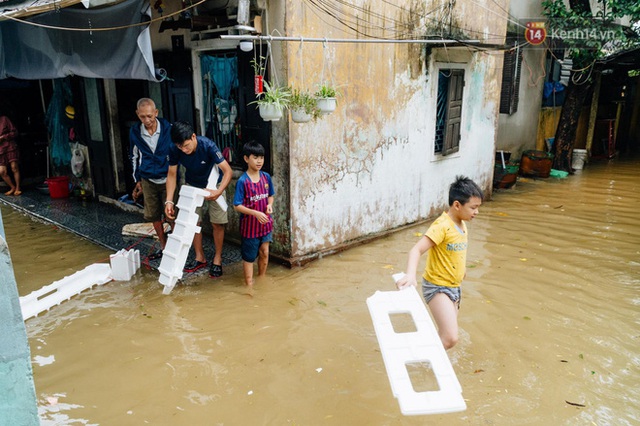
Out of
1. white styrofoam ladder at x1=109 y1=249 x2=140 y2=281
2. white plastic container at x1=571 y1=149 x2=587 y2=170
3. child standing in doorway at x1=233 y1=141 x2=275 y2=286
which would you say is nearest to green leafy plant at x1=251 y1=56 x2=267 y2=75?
child standing in doorway at x1=233 y1=141 x2=275 y2=286

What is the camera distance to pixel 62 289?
17.1 ft

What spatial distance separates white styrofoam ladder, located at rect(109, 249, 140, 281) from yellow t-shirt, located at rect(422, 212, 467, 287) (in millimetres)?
3761

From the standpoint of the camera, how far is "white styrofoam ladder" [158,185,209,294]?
5.27 m

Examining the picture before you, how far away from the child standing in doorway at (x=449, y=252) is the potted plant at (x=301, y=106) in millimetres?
2305

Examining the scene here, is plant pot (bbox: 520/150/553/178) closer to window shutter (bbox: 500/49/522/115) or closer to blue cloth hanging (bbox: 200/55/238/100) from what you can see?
window shutter (bbox: 500/49/522/115)

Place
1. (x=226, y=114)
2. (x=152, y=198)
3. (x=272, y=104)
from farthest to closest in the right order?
(x=226, y=114) < (x=152, y=198) < (x=272, y=104)

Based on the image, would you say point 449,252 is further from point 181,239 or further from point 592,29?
point 592,29

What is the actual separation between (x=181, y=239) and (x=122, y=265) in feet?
3.29

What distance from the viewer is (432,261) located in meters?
3.72

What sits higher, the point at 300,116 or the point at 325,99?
the point at 325,99

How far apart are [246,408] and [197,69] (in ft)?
15.9

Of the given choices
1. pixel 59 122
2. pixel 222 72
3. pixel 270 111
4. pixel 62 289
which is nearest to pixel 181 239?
pixel 62 289

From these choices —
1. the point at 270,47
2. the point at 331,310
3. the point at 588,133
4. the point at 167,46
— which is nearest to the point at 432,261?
the point at 331,310

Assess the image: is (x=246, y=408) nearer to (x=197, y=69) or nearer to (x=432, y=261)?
(x=432, y=261)
